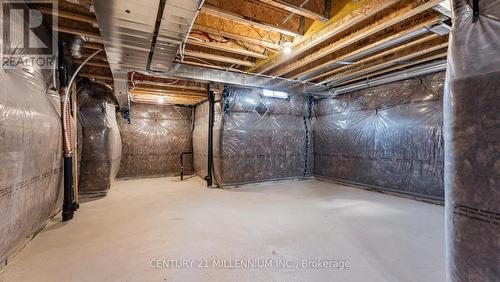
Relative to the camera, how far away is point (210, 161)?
4797 millimetres

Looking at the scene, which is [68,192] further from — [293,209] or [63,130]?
[293,209]

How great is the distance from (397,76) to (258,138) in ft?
8.85

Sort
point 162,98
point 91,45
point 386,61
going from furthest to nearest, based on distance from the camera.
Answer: point 162,98 → point 386,61 → point 91,45

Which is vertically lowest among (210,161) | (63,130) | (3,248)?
(3,248)

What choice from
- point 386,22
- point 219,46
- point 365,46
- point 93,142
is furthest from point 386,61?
point 93,142

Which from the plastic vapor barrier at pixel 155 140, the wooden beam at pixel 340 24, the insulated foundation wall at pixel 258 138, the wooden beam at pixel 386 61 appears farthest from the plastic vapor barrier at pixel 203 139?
the wooden beam at pixel 386 61

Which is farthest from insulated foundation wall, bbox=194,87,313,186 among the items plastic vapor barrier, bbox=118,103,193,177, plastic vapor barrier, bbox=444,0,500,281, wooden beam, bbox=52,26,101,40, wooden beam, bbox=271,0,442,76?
plastic vapor barrier, bbox=444,0,500,281

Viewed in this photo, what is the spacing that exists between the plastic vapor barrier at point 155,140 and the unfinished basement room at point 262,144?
0.97 m

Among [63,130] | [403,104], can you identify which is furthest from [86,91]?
[403,104]

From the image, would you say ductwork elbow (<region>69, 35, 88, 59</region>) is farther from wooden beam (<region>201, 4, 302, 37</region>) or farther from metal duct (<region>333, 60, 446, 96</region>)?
metal duct (<region>333, 60, 446, 96</region>)

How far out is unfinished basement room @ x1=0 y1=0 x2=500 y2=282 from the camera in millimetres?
1000

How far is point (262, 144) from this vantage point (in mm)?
4824

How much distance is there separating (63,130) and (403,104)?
5043mm

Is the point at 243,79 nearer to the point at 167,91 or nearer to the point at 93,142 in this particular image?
the point at 167,91
